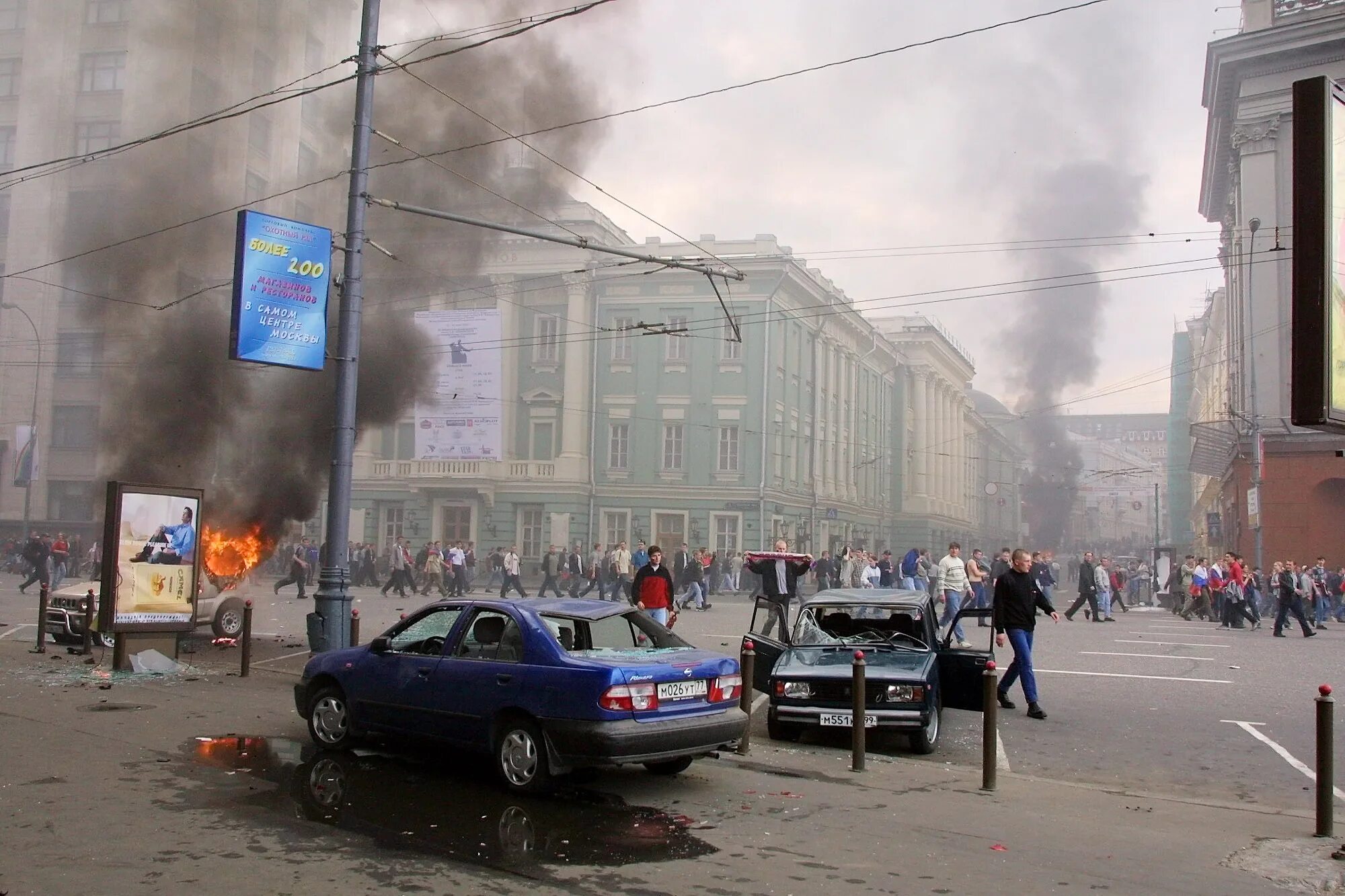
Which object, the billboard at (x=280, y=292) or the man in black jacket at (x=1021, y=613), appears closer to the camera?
the man in black jacket at (x=1021, y=613)

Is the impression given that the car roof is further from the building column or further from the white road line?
the building column

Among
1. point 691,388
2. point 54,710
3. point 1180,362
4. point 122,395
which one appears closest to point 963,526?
point 1180,362

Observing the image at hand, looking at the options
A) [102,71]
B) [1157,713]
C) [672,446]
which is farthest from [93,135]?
[1157,713]

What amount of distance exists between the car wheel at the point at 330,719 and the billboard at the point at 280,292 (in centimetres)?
447

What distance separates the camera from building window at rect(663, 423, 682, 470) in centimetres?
4447

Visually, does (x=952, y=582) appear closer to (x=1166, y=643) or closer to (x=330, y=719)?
(x=1166, y=643)

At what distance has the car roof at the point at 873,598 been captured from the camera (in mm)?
10227

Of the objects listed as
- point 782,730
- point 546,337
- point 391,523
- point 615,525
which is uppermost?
point 546,337

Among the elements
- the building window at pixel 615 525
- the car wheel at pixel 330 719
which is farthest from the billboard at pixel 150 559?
the building window at pixel 615 525

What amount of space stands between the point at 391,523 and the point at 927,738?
38.3 meters

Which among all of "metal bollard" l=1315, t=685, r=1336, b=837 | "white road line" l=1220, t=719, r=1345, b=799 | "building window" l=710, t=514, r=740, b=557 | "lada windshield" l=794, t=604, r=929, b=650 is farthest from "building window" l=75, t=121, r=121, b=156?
"building window" l=710, t=514, r=740, b=557

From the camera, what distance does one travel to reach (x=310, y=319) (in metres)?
12.3

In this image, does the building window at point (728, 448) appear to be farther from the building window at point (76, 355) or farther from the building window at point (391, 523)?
the building window at point (76, 355)

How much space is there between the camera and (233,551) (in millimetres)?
17922
